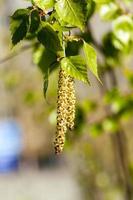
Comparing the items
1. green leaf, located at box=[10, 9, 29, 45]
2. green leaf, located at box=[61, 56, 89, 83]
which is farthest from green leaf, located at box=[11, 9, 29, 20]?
green leaf, located at box=[61, 56, 89, 83]

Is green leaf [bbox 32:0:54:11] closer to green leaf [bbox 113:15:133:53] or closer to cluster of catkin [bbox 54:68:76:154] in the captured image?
cluster of catkin [bbox 54:68:76:154]

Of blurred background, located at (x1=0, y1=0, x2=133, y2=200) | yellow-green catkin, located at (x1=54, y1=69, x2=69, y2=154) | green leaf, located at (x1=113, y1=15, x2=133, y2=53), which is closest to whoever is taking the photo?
yellow-green catkin, located at (x1=54, y1=69, x2=69, y2=154)

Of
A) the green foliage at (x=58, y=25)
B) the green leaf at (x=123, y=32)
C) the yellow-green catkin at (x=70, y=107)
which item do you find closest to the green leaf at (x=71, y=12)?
the green foliage at (x=58, y=25)

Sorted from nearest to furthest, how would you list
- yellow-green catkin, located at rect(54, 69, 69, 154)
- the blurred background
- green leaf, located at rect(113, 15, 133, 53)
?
yellow-green catkin, located at rect(54, 69, 69, 154) < green leaf, located at rect(113, 15, 133, 53) < the blurred background

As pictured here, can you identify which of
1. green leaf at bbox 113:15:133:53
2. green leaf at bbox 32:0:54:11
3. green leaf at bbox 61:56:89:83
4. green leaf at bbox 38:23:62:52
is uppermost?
green leaf at bbox 32:0:54:11

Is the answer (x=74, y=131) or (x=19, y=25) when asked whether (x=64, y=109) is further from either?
(x=74, y=131)

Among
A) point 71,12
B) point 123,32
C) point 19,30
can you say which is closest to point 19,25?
point 19,30

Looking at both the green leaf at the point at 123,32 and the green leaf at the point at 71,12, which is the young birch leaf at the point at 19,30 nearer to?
the green leaf at the point at 71,12
